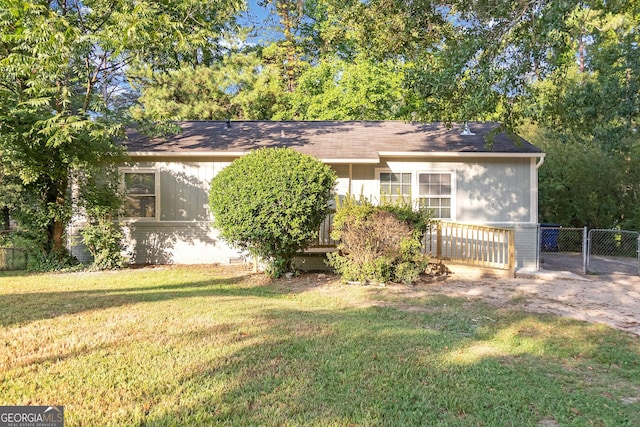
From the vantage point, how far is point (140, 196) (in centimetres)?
1038

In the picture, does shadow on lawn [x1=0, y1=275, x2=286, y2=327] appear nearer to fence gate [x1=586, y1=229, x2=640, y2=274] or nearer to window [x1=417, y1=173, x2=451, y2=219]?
window [x1=417, y1=173, x2=451, y2=219]

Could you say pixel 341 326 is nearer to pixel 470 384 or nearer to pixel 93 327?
pixel 470 384

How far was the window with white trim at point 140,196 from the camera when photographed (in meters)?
10.4

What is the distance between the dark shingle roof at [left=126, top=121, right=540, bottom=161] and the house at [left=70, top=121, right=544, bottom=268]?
0.18 ft

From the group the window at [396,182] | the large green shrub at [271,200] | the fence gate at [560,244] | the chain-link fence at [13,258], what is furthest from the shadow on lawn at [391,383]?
the fence gate at [560,244]

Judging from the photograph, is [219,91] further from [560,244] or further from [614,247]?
[614,247]

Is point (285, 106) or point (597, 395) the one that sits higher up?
point (285, 106)

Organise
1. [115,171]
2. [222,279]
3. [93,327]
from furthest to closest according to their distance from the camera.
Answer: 1. [115,171]
2. [222,279]
3. [93,327]

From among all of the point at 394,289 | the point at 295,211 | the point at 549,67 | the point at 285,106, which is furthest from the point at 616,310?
the point at 285,106

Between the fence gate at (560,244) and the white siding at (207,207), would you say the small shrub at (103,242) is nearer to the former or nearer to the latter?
the white siding at (207,207)

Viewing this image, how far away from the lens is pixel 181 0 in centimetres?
864

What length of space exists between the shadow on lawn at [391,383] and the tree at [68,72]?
19.8 feet

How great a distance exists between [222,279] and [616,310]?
22.0ft

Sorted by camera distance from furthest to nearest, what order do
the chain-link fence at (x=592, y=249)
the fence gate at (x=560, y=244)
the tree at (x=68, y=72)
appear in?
the fence gate at (x=560, y=244) < the chain-link fence at (x=592, y=249) < the tree at (x=68, y=72)
